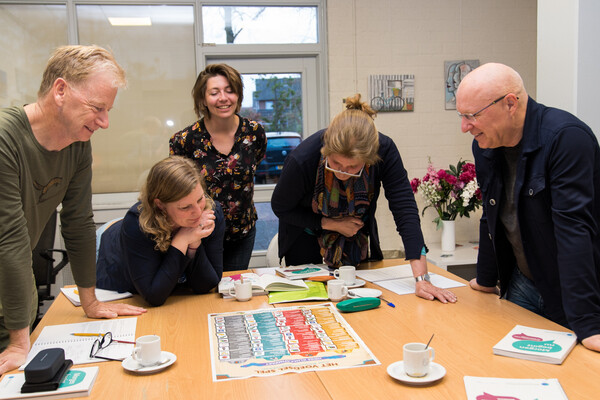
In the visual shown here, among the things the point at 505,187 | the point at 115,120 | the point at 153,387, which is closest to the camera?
the point at 153,387

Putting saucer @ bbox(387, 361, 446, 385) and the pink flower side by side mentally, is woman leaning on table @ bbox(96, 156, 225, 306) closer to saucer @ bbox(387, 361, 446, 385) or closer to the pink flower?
saucer @ bbox(387, 361, 446, 385)

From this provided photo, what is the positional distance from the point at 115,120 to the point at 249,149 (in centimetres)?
200

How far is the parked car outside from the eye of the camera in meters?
4.71

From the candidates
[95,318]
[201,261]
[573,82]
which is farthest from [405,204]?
[95,318]

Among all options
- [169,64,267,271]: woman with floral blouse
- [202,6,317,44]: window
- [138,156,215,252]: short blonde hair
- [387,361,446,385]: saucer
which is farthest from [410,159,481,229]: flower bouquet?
[387,361,446,385]: saucer

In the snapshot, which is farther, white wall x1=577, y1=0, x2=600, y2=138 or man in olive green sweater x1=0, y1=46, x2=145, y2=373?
white wall x1=577, y1=0, x2=600, y2=138

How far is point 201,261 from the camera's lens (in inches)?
85.4

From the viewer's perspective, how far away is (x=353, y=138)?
2.04m

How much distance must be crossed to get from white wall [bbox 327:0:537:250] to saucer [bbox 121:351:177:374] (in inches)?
133

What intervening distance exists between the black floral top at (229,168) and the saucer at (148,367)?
1.38 metres

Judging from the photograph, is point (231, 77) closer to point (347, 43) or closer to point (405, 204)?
point (405, 204)

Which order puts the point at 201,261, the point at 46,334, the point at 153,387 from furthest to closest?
the point at 201,261 < the point at 46,334 < the point at 153,387

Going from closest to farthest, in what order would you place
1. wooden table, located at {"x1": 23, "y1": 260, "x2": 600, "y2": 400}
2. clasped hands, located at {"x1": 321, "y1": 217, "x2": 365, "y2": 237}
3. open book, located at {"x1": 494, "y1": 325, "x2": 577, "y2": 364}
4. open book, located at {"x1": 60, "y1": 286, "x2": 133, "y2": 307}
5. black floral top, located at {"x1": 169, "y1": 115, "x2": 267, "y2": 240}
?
wooden table, located at {"x1": 23, "y1": 260, "x2": 600, "y2": 400}, open book, located at {"x1": 494, "y1": 325, "x2": 577, "y2": 364}, open book, located at {"x1": 60, "y1": 286, "x2": 133, "y2": 307}, clasped hands, located at {"x1": 321, "y1": 217, "x2": 365, "y2": 237}, black floral top, located at {"x1": 169, "y1": 115, "x2": 267, "y2": 240}

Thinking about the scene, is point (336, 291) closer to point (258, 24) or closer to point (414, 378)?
point (414, 378)
